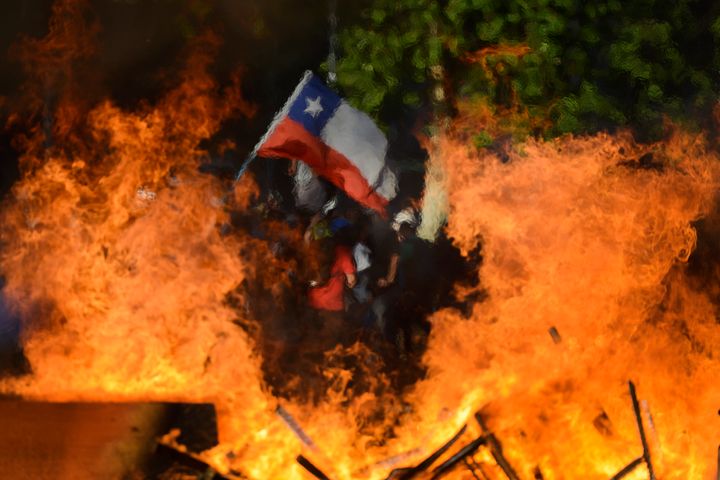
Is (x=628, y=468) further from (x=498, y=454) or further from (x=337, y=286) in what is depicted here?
(x=337, y=286)

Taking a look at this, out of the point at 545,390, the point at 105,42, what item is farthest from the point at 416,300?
the point at 105,42

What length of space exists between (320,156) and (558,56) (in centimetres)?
342

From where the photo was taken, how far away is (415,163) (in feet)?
29.5

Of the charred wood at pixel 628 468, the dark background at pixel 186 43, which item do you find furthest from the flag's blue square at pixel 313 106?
the charred wood at pixel 628 468

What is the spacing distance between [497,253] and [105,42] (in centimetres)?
731

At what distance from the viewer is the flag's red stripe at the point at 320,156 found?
23.4 ft

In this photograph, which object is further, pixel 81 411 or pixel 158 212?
pixel 158 212

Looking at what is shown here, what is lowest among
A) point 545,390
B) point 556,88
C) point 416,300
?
point 416,300

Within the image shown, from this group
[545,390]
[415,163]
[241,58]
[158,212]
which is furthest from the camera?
[241,58]

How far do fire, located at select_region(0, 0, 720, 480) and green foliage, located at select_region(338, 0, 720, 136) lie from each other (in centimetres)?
48

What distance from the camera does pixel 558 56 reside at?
23.8 feet

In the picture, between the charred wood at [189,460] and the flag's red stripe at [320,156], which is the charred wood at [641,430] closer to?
the charred wood at [189,460]

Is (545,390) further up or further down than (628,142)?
further down

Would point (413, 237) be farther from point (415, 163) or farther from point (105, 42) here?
point (105, 42)
